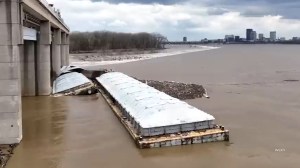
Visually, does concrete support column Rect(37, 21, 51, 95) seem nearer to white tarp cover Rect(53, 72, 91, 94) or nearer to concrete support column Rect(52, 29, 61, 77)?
white tarp cover Rect(53, 72, 91, 94)

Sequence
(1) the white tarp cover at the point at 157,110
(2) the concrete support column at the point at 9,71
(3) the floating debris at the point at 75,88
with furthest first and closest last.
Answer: (3) the floating debris at the point at 75,88 < (1) the white tarp cover at the point at 157,110 < (2) the concrete support column at the point at 9,71

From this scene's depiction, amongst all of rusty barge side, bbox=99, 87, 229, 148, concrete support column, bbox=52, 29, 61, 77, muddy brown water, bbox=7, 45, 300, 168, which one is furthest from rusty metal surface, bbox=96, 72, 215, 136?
concrete support column, bbox=52, 29, 61, 77

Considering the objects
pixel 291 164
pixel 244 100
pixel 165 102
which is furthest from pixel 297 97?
pixel 291 164

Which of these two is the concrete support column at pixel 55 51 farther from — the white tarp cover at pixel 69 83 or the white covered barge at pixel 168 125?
the white covered barge at pixel 168 125

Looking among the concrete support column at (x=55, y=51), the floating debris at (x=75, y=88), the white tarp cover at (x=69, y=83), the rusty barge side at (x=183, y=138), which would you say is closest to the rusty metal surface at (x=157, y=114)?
the rusty barge side at (x=183, y=138)

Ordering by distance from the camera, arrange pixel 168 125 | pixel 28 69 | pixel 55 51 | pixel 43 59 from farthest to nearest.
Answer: pixel 55 51, pixel 43 59, pixel 28 69, pixel 168 125

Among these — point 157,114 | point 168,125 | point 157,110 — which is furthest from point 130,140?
point 168,125

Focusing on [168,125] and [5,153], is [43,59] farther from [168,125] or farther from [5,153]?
[168,125]
